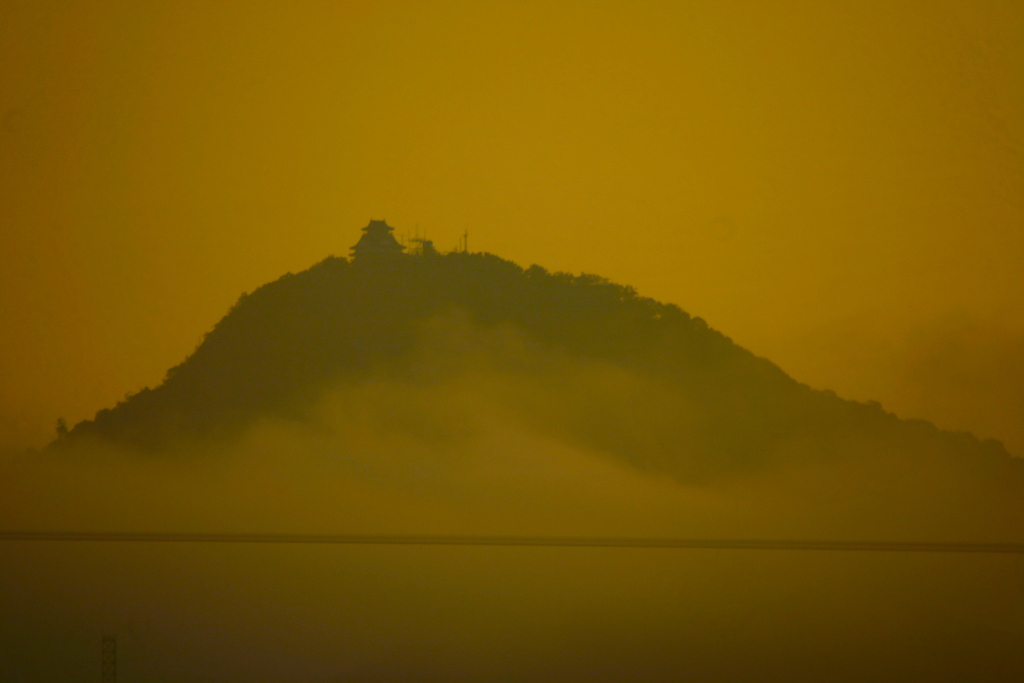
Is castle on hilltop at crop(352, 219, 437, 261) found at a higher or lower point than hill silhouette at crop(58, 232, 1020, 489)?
higher

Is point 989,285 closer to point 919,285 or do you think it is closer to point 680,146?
point 919,285

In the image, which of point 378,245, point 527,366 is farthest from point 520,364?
point 378,245

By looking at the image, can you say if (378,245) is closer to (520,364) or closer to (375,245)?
(375,245)

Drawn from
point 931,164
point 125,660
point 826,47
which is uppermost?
point 826,47

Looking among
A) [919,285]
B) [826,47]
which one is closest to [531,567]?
[919,285]

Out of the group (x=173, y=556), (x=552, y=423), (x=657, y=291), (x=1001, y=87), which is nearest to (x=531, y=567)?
(x=552, y=423)

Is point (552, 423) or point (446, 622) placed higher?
point (552, 423)
